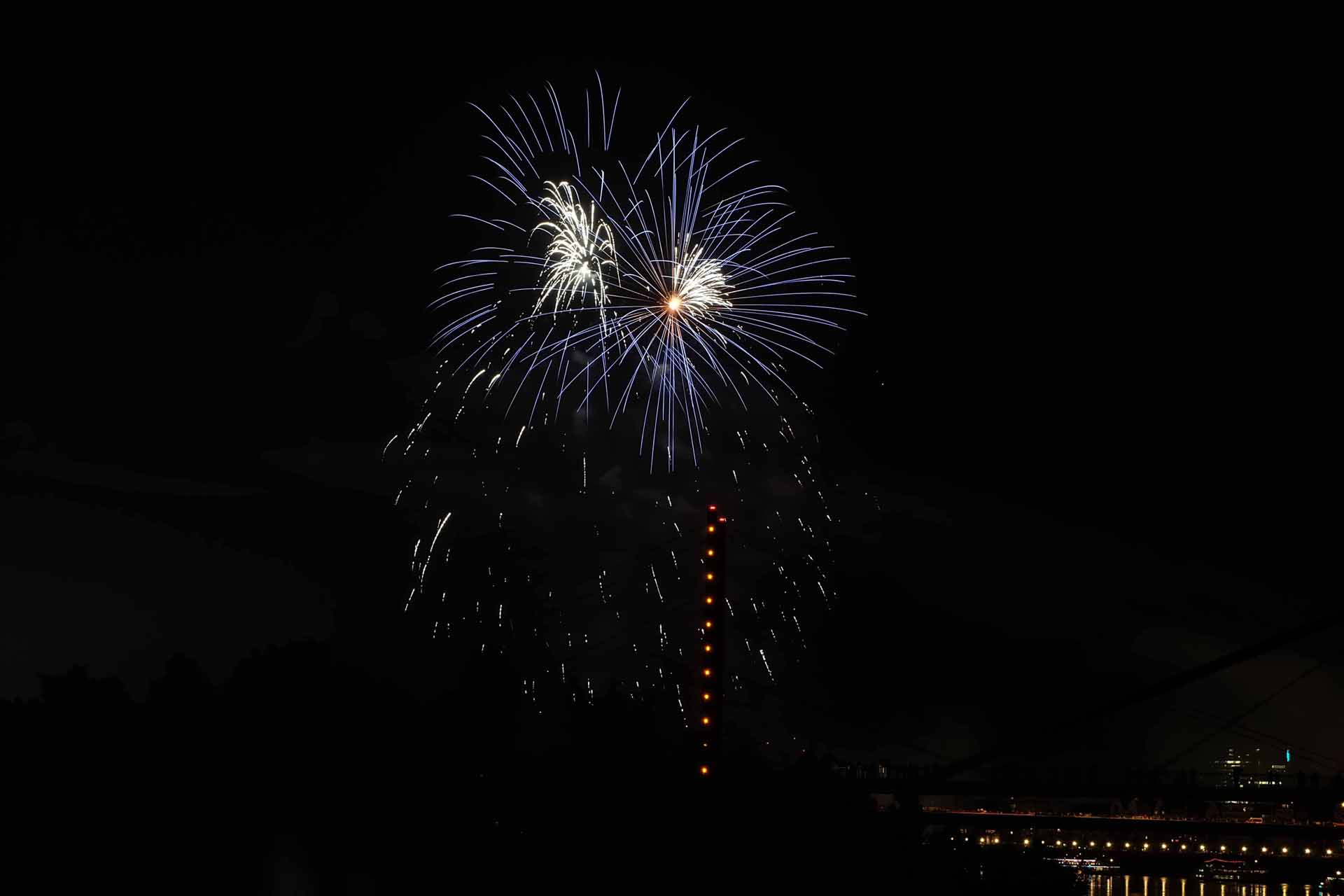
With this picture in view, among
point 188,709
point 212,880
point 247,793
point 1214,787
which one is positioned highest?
point 1214,787

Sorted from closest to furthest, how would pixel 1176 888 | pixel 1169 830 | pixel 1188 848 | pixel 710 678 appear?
pixel 710 678
pixel 1169 830
pixel 1176 888
pixel 1188 848

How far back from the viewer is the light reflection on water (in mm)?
106125

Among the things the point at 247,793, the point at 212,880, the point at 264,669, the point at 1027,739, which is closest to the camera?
the point at 1027,739

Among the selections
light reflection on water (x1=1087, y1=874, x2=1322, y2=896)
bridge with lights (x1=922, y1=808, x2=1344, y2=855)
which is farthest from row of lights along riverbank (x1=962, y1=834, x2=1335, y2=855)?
light reflection on water (x1=1087, y1=874, x2=1322, y2=896)

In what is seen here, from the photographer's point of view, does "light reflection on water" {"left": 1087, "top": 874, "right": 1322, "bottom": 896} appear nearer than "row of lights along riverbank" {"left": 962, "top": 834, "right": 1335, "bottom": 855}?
Yes

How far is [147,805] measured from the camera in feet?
154

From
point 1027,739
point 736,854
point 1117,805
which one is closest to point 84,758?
point 736,854

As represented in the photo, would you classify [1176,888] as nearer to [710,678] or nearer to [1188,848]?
[1188,848]

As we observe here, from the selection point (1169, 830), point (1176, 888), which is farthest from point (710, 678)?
point (1176, 888)

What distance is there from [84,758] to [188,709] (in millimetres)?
10034

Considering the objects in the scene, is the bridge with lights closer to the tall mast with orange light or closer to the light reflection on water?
the light reflection on water

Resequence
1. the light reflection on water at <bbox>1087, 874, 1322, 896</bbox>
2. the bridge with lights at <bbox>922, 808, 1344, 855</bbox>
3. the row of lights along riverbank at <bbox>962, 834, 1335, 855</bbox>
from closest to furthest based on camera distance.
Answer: the bridge with lights at <bbox>922, 808, 1344, 855</bbox>
the light reflection on water at <bbox>1087, 874, 1322, 896</bbox>
the row of lights along riverbank at <bbox>962, 834, 1335, 855</bbox>

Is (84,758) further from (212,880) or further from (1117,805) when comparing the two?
(1117,805)

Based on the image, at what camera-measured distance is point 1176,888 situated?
118 m
